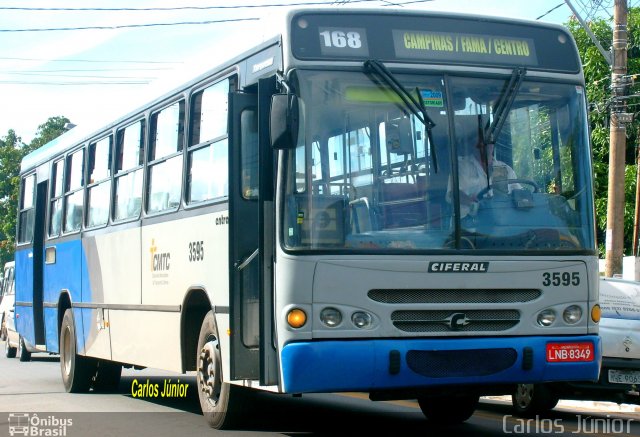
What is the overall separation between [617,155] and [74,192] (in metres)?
8.96

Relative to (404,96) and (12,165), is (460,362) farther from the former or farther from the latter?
(12,165)

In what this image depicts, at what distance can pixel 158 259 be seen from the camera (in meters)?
11.2

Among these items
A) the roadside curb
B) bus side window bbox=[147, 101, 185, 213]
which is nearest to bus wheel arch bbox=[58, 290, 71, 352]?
bus side window bbox=[147, 101, 185, 213]

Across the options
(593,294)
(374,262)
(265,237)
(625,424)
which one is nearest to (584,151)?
(593,294)

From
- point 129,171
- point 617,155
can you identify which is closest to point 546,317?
point 129,171

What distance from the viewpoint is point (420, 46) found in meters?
8.70

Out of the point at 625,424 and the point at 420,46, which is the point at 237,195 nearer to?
the point at 420,46

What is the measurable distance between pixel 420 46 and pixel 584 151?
1.59m

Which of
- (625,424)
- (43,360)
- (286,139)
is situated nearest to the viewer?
(286,139)

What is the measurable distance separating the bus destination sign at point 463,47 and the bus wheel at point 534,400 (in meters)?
4.11

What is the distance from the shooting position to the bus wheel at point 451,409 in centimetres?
1086

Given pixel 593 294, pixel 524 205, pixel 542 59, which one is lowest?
pixel 593 294

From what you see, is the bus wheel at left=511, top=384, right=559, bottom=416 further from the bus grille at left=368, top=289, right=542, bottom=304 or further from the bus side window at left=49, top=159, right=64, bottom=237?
the bus side window at left=49, top=159, right=64, bottom=237

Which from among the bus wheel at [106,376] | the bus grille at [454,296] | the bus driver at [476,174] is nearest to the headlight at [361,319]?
the bus grille at [454,296]
